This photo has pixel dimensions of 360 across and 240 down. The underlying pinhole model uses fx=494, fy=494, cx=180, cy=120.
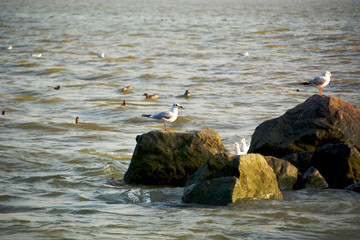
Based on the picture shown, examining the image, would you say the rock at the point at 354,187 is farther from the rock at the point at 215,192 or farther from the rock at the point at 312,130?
the rock at the point at 215,192

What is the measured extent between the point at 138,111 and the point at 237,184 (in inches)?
353

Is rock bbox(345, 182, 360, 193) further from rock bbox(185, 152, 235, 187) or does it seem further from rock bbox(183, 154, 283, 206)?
rock bbox(185, 152, 235, 187)

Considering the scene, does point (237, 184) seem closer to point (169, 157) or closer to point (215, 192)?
point (215, 192)

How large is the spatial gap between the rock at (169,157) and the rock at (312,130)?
3.40 ft

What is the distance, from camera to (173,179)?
7898 mm

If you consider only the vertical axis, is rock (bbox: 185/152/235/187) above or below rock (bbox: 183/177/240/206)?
above

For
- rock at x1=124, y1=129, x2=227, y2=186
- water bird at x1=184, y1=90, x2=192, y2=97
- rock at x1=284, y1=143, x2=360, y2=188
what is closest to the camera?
rock at x1=284, y1=143, x2=360, y2=188

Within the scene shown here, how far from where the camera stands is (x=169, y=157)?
7.86m

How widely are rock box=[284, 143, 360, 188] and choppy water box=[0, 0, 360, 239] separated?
0.39 metres

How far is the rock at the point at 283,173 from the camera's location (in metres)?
7.21

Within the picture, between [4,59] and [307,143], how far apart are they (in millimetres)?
20970

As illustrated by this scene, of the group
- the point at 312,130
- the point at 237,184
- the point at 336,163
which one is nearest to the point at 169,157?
the point at 237,184

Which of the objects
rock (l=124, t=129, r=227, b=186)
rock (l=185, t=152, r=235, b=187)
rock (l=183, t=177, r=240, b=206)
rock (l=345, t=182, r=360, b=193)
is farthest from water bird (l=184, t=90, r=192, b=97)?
rock (l=183, t=177, r=240, b=206)

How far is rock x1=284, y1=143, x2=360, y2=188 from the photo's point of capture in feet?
24.2
